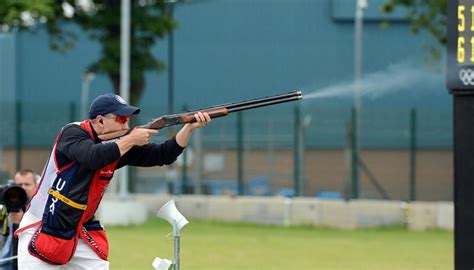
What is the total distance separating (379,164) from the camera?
93.2 feet

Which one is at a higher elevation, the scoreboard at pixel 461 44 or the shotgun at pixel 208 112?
the scoreboard at pixel 461 44

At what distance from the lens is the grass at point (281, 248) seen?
18125 millimetres

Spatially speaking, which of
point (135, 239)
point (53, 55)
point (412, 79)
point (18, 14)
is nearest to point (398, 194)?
point (135, 239)

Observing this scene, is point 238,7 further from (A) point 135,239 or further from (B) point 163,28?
(A) point 135,239

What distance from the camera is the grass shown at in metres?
18.1

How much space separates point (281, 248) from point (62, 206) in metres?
12.4

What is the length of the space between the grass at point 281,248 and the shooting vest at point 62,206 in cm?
824

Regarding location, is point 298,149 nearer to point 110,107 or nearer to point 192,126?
point 192,126

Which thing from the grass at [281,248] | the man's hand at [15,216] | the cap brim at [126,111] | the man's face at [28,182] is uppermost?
the cap brim at [126,111]

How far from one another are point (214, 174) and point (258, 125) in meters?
1.70

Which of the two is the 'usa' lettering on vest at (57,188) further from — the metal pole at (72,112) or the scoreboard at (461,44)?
the metal pole at (72,112)

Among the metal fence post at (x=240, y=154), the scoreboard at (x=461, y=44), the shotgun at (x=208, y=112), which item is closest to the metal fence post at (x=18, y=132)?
the metal fence post at (x=240, y=154)

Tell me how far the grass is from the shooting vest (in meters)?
8.24

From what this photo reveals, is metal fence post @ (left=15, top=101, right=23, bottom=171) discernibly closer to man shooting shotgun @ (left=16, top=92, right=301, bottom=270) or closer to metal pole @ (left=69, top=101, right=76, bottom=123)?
metal pole @ (left=69, top=101, right=76, bottom=123)
